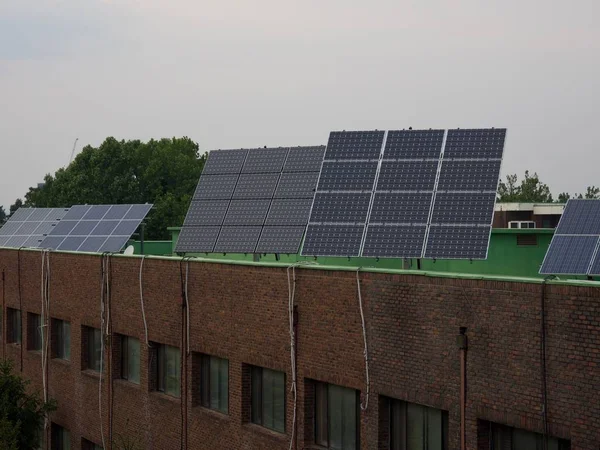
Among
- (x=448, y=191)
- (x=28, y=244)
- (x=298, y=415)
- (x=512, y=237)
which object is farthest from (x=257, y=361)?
(x=28, y=244)

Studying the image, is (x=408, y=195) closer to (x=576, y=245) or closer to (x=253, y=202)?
(x=576, y=245)

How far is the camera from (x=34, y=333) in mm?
35969

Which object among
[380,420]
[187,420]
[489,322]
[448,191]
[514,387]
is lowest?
[187,420]

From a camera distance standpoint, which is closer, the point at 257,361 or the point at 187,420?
the point at 257,361

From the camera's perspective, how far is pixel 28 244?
40875 millimetres

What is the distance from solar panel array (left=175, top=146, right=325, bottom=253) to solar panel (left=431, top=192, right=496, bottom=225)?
5146mm

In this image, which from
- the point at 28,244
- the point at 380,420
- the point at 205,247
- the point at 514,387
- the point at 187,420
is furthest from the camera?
the point at 28,244

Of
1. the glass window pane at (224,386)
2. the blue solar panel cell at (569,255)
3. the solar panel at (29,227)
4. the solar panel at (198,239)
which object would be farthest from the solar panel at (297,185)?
the solar panel at (29,227)

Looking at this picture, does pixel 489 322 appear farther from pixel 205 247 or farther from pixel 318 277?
pixel 205 247

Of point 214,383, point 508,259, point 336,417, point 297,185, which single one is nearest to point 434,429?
point 336,417

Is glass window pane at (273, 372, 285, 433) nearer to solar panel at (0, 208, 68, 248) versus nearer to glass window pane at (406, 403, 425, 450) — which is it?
glass window pane at (406, 403, 425, 450)

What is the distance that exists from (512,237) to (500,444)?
42.5 feet

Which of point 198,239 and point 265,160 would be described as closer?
point 198,239

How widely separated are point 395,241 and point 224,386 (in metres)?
6.08
